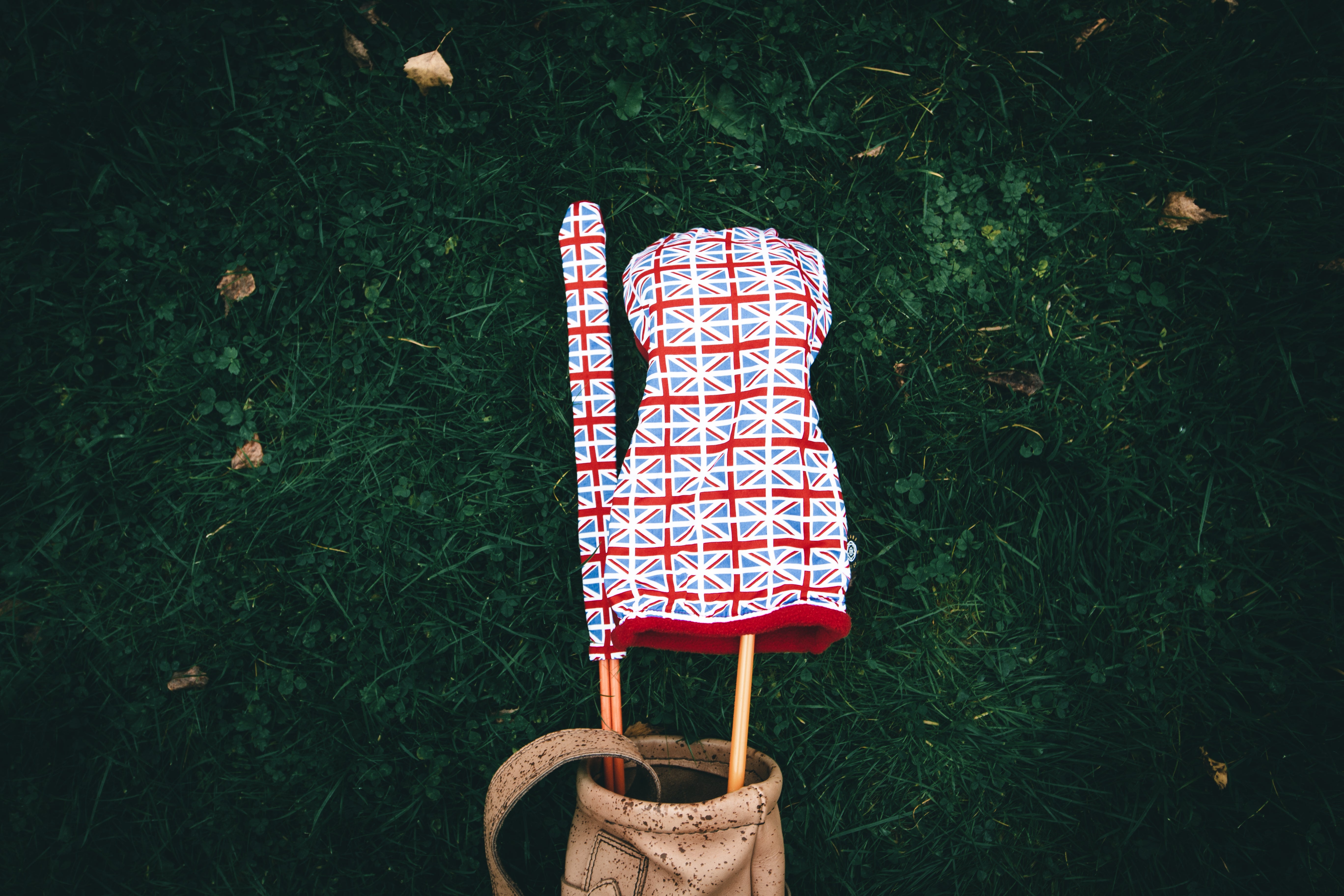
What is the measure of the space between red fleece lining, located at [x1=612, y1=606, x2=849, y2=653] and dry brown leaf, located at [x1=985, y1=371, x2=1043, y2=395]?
987 mm

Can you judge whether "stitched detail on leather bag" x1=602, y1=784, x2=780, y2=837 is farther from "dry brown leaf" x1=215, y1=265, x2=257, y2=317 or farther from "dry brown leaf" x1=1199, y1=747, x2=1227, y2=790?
"dry brown leaf" x1=215, y1=265, x2=257, y2=317

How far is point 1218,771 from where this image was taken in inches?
87.1

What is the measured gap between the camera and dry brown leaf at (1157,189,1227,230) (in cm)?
226

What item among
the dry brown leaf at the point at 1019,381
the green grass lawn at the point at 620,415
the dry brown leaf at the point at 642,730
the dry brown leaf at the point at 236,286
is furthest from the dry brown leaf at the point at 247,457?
the dry brown leaf at the point at 1019,381

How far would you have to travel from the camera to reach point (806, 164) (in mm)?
2271

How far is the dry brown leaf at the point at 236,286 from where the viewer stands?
2273 millimetres

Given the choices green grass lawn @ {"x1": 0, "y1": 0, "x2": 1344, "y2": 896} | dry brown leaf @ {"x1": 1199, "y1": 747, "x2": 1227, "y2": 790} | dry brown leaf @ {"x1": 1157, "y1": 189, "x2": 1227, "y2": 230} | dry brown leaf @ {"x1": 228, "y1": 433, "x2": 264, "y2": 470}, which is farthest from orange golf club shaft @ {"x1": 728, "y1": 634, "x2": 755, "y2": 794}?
dry brown leaf @ {"x1": 1157, "y1": 189, "x2": 1227, "y2": 230}

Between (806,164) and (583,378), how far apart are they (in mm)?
1015

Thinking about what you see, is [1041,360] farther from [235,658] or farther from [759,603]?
[235,658]

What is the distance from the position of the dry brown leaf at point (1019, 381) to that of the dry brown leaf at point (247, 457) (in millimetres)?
2374

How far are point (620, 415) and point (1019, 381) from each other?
1289 mm

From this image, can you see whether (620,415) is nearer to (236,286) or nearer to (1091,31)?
(236,286)

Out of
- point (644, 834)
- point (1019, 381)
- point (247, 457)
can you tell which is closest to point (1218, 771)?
point (1019, 381)

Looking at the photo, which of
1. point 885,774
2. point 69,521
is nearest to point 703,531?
point 885,774
